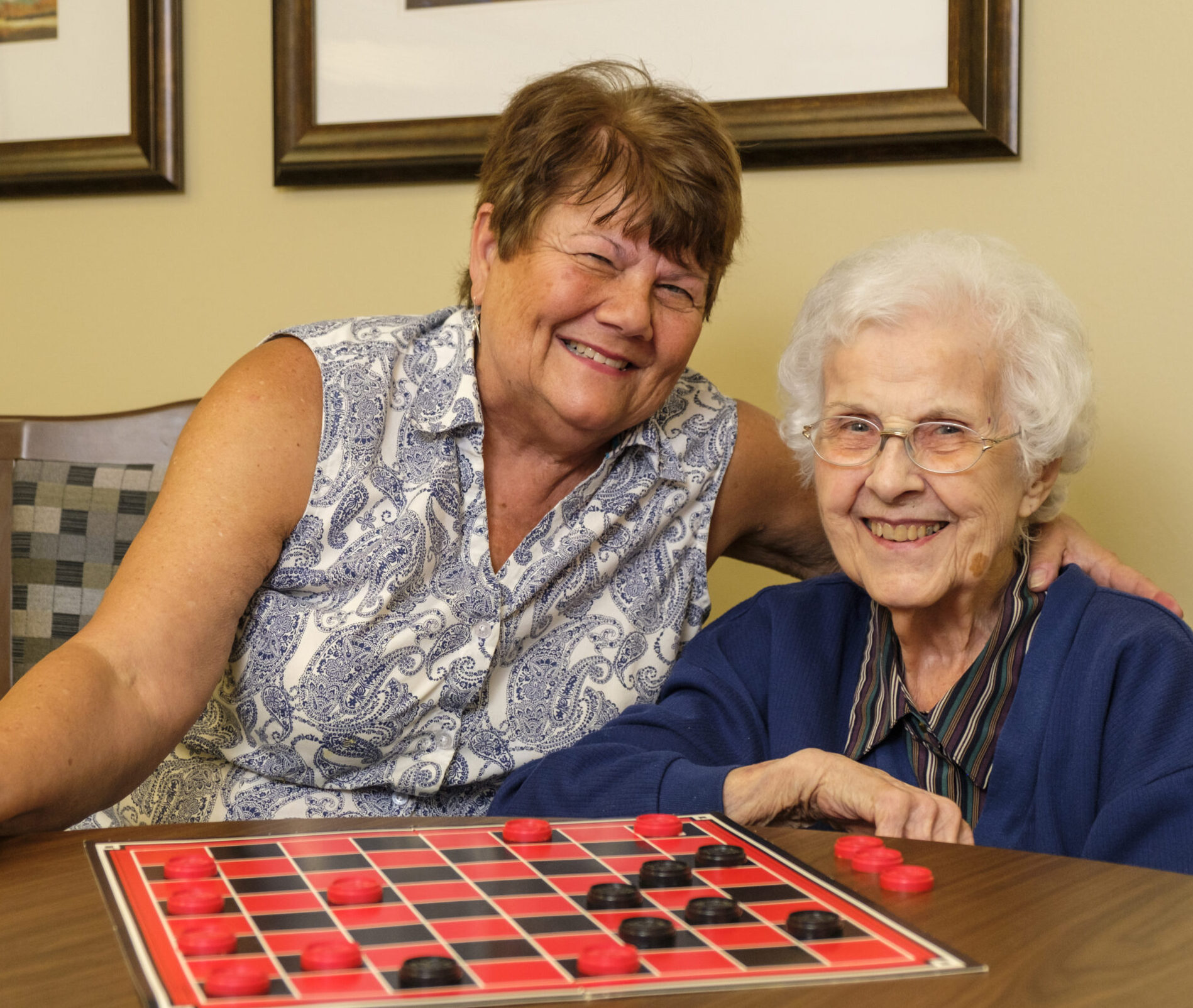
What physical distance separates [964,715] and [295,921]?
0.87m

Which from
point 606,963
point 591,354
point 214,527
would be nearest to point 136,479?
point 214,527

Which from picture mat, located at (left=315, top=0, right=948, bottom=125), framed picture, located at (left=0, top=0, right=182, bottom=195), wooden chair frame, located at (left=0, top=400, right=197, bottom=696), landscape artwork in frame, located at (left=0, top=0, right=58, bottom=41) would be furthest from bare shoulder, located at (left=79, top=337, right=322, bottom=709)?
landscape artwork in frame, located at (left=0, top=0, right=58, bottom=41)

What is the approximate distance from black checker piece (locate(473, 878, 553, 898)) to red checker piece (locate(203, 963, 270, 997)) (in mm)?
202

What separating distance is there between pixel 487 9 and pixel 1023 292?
1136 mm

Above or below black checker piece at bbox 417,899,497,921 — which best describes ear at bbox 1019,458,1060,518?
above

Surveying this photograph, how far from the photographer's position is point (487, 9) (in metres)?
2.17

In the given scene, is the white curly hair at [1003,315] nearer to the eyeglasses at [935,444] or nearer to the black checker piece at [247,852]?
the eyeglasses at [935,444]

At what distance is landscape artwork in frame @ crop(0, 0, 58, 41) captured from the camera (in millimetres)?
2426

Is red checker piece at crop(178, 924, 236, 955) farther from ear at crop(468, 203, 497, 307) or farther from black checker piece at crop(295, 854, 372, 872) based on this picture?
ear at crop(468, 203, 497, 307)

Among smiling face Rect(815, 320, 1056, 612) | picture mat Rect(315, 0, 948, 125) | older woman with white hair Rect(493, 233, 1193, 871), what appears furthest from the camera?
picture mat Rect(315, 0, 948, 125)

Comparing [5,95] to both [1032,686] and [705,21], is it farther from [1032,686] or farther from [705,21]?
[1032,686]

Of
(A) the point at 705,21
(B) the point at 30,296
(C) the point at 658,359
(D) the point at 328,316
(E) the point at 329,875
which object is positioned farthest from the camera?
(B) the point at 30,296

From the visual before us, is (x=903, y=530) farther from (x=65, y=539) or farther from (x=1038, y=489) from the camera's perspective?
(x=65, y=539)

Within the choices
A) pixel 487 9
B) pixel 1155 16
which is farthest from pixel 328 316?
pixel 1155 16
